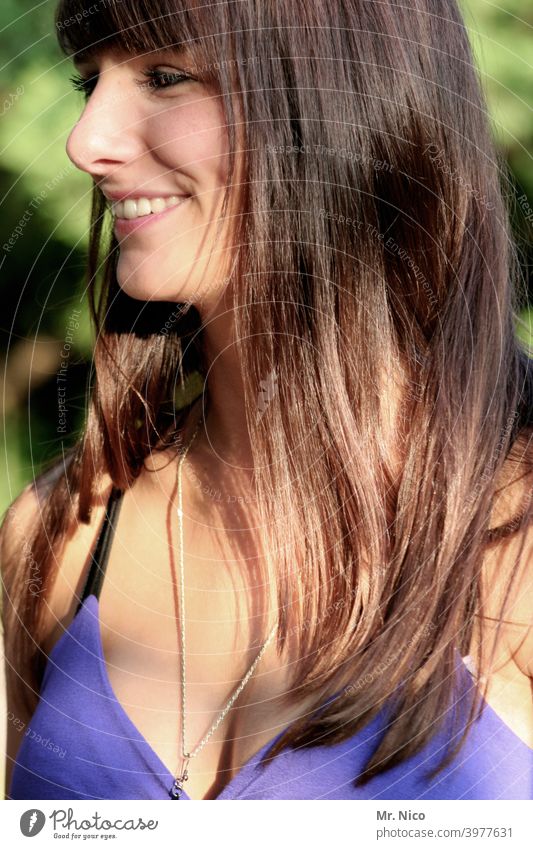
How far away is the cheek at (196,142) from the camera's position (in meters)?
0.59

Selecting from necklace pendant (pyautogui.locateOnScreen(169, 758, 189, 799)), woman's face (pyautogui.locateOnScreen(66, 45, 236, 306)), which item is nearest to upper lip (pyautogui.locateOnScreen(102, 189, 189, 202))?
woman's face (pyautogui.locateOnScreen(66, 45, 236, 306))

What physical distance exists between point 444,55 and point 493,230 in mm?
120

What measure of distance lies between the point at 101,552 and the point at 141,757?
16 centimetres

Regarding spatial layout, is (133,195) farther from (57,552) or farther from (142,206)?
(57,552)

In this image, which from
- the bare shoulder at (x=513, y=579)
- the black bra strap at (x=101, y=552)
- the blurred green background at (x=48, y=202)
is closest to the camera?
the bare shoulder at (x=513, y=579)

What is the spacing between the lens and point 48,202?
999mm

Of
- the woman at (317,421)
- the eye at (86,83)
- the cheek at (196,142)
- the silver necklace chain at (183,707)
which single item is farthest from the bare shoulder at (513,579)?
the eye at (86,83)

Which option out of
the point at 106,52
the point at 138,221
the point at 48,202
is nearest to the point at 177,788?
the point at 138,221

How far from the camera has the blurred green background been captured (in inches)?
34.4

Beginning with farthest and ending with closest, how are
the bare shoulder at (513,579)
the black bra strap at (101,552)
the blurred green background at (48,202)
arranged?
the blurred green background at (48,202)
the black bra strap at (101,552)
the bare shoulder at (513,579)

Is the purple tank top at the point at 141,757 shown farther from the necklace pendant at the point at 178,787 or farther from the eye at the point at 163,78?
the eye at the point at 163,78

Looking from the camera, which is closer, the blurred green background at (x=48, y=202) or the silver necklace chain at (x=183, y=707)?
the silver necklace chain at (x=183, y=707)

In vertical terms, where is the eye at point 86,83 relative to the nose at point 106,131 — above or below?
above
